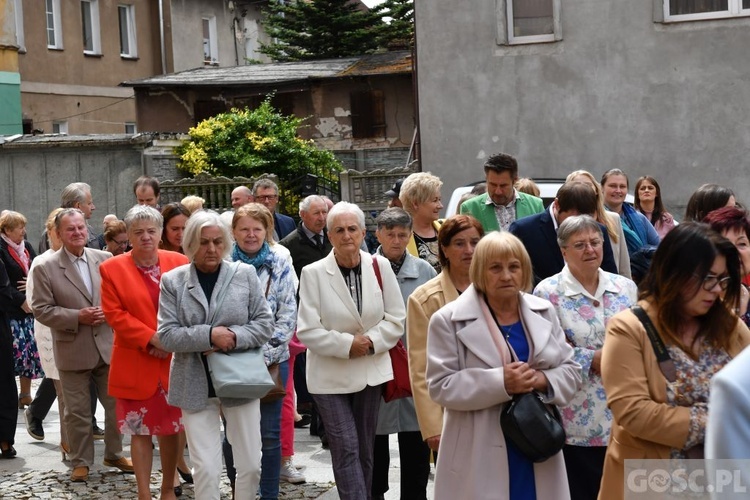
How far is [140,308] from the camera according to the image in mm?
7824

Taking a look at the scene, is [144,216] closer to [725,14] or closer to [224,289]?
[224,289]

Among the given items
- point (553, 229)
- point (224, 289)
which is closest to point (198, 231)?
point (224, 289)

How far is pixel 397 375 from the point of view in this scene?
735 centimetres

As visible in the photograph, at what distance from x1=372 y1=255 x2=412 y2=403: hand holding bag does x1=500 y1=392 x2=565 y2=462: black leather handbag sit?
2.06 metres

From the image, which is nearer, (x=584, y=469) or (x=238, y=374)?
(x=584, y=469)

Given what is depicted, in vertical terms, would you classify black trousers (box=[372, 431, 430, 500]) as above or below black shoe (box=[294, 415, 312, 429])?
above

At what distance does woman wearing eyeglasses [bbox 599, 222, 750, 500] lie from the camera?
4445mm

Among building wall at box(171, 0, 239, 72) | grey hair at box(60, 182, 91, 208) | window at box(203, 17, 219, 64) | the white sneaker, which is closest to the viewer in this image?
the white sneaker

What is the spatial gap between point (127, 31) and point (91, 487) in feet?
107

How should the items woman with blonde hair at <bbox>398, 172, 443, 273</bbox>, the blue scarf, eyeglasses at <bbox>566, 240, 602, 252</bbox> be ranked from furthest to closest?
woman with blonde hair at <bbox>398, 172, 443, 273</bbox>, the blue scarf, eyeglasses at <bbox>566, 240, 602, 252</bbox>


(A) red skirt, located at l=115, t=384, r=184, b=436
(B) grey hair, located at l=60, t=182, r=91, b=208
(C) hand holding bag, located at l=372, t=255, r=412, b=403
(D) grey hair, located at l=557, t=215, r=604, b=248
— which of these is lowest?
(A) red skirt, located at l=115, t=384, r=184, b=436

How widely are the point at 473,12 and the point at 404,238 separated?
11.2 m

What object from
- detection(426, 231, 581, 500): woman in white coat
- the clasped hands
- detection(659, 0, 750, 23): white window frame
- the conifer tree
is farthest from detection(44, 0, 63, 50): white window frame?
the clasped hands

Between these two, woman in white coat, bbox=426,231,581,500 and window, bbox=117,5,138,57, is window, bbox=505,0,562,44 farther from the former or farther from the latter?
window, bbox=117,5,138,57
